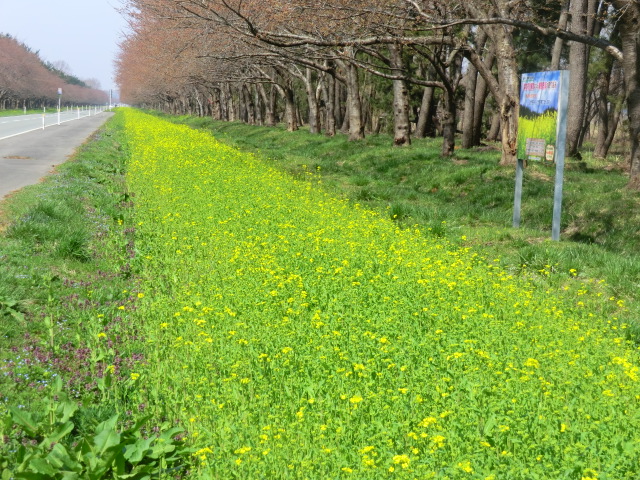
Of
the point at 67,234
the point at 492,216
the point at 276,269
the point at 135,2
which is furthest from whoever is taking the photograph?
the point at 135,2

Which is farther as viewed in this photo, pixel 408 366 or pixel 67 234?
pixel 67 234

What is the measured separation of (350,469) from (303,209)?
8752 millimetres

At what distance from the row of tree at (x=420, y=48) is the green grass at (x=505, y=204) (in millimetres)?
1124

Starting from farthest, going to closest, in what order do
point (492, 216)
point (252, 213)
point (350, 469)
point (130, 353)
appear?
point (492, 216)
point (252, 213)
point (130, 353)
point (350, 469)

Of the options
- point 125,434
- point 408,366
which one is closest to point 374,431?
point 408,366

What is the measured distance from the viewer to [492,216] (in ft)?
42.3

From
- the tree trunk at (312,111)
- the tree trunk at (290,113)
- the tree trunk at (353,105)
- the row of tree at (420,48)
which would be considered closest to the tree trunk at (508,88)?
the row of tree at (420,48)

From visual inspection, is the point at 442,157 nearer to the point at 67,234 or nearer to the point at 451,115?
the point at 451,115

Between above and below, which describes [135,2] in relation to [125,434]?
above

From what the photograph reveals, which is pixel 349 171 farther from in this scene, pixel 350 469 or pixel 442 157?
pixel 350 469

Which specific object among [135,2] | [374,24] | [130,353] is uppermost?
[135,2]

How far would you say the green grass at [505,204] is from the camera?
9430mm

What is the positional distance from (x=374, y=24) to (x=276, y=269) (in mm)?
9518

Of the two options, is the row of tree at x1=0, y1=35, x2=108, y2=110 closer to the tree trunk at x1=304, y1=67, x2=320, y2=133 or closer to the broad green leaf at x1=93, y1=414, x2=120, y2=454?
the tree trunk at x1=304, y1=67, x2=320, y2=133
